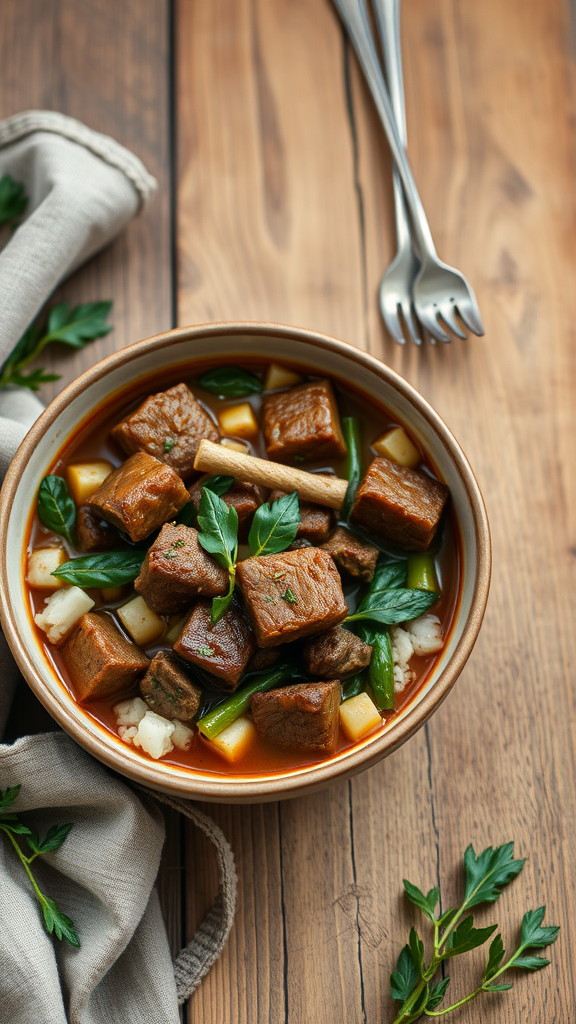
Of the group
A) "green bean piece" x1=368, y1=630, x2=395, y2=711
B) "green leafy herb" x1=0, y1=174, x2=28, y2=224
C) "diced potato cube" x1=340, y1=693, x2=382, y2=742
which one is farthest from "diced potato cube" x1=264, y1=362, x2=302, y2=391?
"green leafy herb" x1=0, y1=174, x2=28, y2=224

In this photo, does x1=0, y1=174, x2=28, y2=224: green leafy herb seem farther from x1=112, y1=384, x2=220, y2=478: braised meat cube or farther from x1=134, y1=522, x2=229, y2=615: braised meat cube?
x1=134, y1=522, x2=229, y2=615: braised meat cube

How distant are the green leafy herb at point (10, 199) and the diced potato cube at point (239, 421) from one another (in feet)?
3.90

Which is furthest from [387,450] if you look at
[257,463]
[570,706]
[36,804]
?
[36,804]

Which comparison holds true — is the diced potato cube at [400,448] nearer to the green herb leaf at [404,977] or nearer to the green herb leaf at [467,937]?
the green herb leaf at [467,937]

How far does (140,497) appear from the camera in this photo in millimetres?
2609

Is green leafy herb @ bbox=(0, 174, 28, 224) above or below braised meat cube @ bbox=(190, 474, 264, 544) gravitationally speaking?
above

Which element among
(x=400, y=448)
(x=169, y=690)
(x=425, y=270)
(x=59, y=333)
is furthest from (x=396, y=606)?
(x=59, y=333)

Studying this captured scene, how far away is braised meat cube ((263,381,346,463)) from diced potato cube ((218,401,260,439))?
5 cm

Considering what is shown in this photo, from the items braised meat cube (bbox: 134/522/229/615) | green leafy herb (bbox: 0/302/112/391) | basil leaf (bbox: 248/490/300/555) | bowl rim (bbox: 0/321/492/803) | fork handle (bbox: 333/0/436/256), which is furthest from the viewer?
fork handle (bbox: 333/0/436/256)

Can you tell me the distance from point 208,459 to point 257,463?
16 centimetres

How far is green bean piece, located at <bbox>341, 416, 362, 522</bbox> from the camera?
9.52 feet

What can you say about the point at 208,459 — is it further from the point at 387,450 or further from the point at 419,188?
the point at 419,188

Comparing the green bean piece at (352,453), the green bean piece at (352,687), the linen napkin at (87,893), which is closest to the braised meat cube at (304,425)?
the green bean piece at (352,453)

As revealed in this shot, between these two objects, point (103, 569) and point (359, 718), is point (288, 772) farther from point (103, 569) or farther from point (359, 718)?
point (103, 569)
